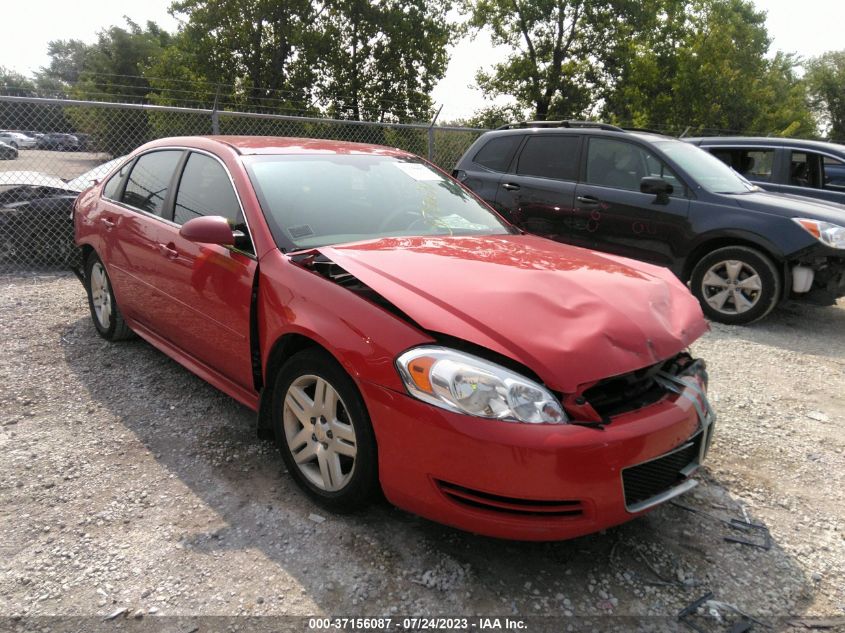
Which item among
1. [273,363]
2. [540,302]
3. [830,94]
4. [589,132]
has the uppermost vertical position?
[830,94]

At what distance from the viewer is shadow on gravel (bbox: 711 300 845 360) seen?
16.8 feet

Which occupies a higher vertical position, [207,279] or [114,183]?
[114,183]

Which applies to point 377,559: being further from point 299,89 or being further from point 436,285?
point 299,89

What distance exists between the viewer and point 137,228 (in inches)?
148

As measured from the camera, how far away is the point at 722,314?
5.71m

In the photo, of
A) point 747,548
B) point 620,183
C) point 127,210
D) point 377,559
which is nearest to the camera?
point 377,559

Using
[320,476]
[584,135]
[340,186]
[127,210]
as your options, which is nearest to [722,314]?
[584,135]

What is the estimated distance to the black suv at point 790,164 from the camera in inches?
289

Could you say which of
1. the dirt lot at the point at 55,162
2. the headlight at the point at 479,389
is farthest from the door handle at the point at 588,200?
the dirt lot at the point at 55,162

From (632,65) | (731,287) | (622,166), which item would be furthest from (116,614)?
(632,65)

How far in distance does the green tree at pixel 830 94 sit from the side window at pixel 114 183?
164 feet

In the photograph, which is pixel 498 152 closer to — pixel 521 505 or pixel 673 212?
pixel 673 212

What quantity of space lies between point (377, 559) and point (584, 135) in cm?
541

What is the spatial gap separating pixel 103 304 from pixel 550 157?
4623 millimetres
